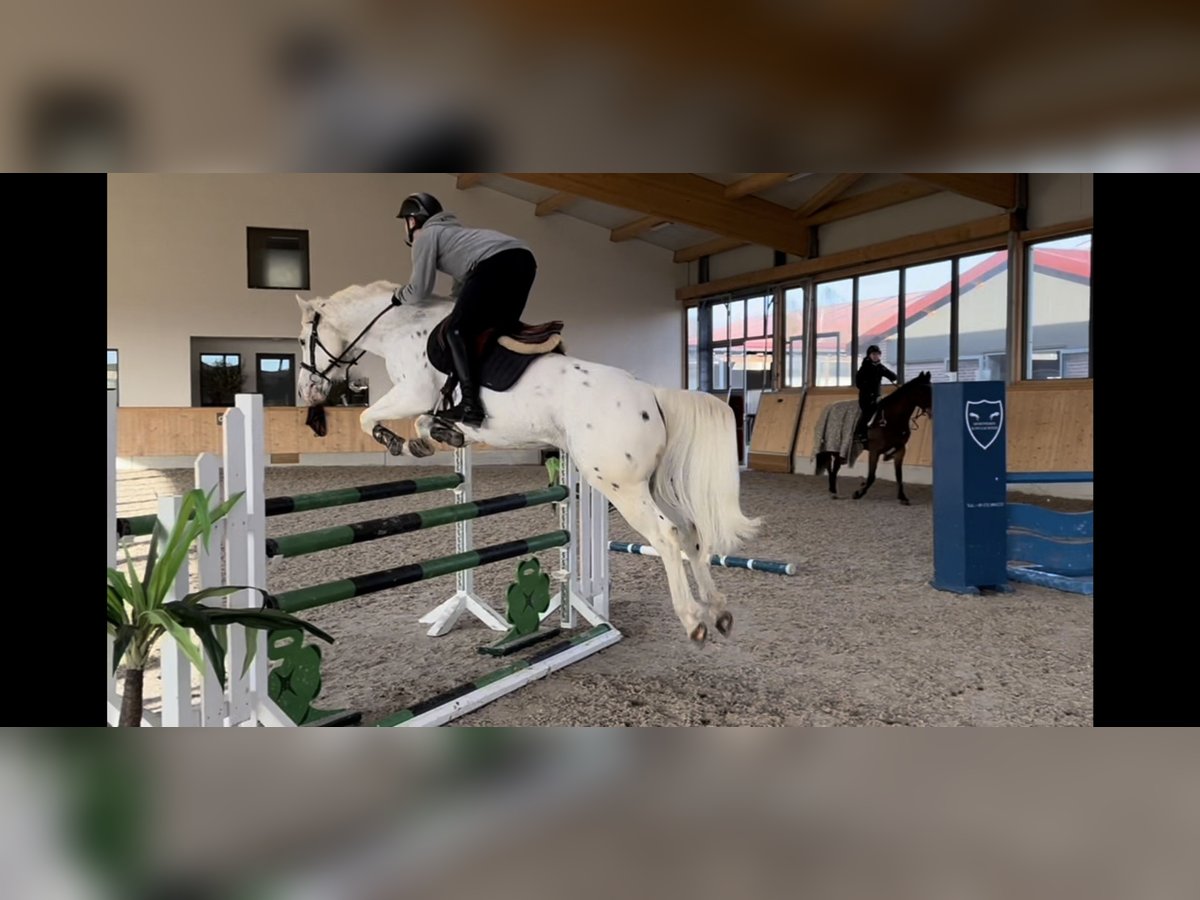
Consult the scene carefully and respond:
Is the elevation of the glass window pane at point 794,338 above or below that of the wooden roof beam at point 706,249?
below

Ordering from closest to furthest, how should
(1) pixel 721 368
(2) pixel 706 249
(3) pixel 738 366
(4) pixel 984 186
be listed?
(4) pixel 984 186 → (3) pixel 738 366 → (2) pixel 706 249 → (1) pixel 721 368

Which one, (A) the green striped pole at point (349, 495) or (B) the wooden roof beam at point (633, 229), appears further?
(B) the wooden roof beam at point (633, 229)

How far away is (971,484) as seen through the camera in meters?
3.57

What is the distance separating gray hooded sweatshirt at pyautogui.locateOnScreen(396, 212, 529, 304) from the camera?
2549mm

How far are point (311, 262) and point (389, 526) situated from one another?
8.23m

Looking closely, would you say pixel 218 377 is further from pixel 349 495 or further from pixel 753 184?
pixel 349 495

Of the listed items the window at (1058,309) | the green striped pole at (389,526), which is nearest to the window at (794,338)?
the window at (1058,309)

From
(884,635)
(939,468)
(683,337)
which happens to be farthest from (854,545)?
(683,337)

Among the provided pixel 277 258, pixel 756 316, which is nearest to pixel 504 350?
pixel 756 316

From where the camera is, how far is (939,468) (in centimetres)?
364

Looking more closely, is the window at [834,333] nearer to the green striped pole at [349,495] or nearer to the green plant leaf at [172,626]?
the green striped pole at [349,495]

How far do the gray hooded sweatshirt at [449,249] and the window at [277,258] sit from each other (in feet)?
25.3

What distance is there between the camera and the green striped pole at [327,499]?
1.77 m

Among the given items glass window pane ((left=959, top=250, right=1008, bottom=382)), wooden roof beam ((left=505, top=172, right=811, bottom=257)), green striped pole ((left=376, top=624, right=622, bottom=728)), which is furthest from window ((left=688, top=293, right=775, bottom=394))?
green striped pole ((left=376, top=624, right=622, bottom=728))
